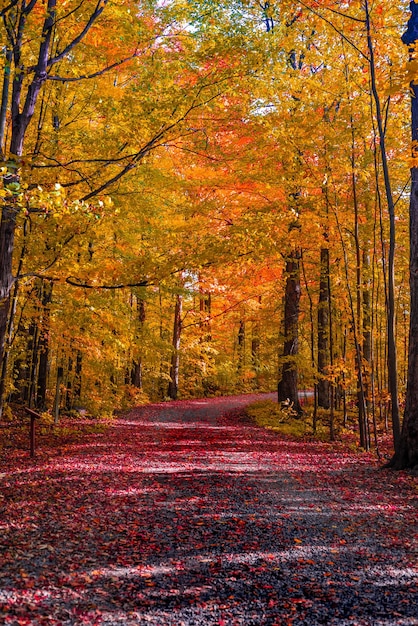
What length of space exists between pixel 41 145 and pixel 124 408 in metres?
12.3

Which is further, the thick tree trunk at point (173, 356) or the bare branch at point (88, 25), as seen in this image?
the thick tree trunk at point (173, 356)

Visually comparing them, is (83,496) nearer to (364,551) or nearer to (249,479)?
(249,479)

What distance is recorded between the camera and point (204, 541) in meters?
4.75

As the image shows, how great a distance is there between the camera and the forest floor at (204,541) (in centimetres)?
341

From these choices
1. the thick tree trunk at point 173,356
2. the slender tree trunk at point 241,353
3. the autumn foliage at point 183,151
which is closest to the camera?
the autumn foliage at point 183,151

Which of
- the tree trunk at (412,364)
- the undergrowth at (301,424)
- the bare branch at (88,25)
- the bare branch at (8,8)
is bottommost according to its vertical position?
the undergrowth at (301,424)

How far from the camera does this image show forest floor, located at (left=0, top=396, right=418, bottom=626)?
11.2 ft

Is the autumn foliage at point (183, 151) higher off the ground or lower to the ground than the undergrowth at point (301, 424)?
higher

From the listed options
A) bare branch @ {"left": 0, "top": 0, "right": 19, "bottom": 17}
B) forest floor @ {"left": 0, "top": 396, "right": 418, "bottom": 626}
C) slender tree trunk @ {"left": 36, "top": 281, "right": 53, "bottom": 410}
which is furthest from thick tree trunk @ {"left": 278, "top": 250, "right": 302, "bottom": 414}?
bare branch @ {"left": 0, "top": 0, "right": 19, "bottom": 17}

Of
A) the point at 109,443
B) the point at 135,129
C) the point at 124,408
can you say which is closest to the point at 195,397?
the point at 124,408

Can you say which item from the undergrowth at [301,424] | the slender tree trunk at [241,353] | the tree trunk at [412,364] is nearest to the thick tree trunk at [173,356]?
the undergrowth at [301,424]

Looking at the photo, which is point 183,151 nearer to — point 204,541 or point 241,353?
point 204,541

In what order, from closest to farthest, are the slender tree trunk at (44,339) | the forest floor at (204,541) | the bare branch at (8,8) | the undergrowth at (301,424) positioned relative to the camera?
the forest floor at (204,541) < the bare branch at (8,8) < the slender tree trunk at (44,339) < the undergrowth at (301,424)

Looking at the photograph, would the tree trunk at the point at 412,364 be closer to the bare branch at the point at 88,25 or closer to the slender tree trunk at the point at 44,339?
the bare branch at the point at 88,25
